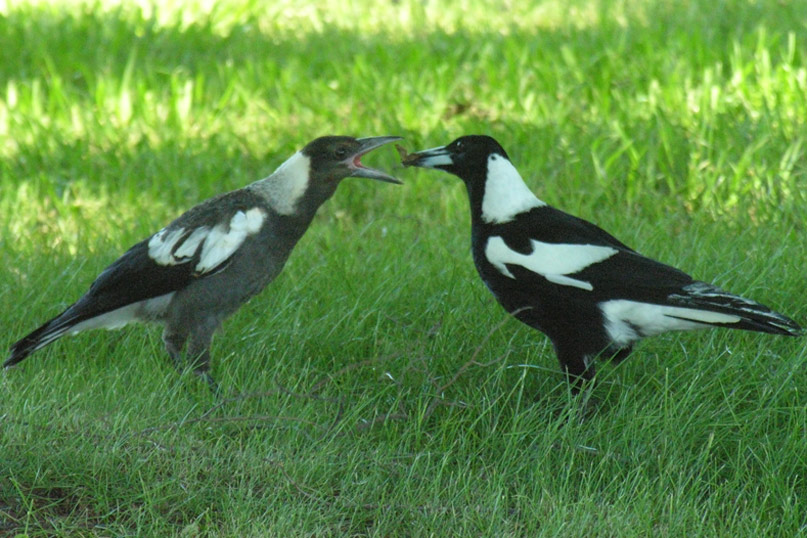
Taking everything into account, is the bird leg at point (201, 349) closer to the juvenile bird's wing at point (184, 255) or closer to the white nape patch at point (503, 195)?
the juvenile bird's wing at point (184, 255)

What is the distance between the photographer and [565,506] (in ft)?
10.7

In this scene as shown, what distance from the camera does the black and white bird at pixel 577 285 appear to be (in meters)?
3.74

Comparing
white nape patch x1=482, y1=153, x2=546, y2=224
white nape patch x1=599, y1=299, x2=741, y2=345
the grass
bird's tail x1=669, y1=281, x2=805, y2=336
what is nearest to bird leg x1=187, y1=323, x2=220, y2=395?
the grass

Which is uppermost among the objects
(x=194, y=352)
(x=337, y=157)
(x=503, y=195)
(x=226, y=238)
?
(x=337, y=157)

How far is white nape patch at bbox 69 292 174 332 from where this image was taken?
4.17 meters

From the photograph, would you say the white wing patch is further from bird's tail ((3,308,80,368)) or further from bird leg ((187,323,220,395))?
bird's tail ((3,308,80,368))

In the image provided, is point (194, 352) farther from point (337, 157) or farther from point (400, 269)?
point (400, 269)

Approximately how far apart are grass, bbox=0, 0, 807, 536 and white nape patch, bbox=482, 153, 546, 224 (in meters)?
0.50

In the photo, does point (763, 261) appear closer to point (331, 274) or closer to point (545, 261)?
point (545, 261)

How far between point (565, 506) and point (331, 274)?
1.98 m

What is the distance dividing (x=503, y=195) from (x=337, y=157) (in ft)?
2.25

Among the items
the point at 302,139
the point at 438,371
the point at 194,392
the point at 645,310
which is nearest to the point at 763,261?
the point at 645,310

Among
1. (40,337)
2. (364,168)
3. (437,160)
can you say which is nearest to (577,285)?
(437,160)

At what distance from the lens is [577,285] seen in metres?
3.84
